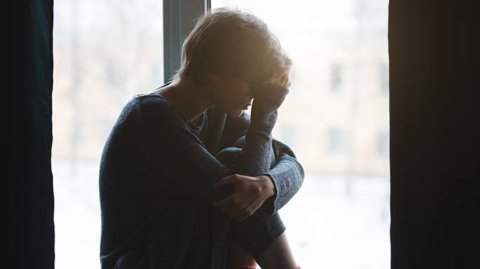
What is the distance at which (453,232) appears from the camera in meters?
1.03

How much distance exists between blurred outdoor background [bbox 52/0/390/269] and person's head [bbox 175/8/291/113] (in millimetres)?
205

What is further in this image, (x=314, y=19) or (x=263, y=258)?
(x=314, y=19)

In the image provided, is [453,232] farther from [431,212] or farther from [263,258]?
[263,258]

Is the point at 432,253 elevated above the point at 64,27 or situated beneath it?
situated beneath

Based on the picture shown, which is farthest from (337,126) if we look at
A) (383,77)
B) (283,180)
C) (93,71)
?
(93,71)

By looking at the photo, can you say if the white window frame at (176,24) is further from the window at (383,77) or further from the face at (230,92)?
the window at (383,77)

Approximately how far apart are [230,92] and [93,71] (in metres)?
0.50

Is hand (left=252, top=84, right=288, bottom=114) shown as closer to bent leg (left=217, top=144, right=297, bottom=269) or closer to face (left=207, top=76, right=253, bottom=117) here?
face (left=207, top=76, right=253, bottom=117)

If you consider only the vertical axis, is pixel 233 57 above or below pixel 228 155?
above

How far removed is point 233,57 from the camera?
3.82 ft

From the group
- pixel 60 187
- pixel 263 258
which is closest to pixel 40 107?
pixel 60 187

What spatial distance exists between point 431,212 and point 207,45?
0.56 metres

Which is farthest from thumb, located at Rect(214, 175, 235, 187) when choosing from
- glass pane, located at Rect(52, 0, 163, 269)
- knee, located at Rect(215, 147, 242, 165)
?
glass pane, located at Rect(52, 0, 163, 269)

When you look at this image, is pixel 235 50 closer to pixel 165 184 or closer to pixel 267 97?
pixel 267 97
